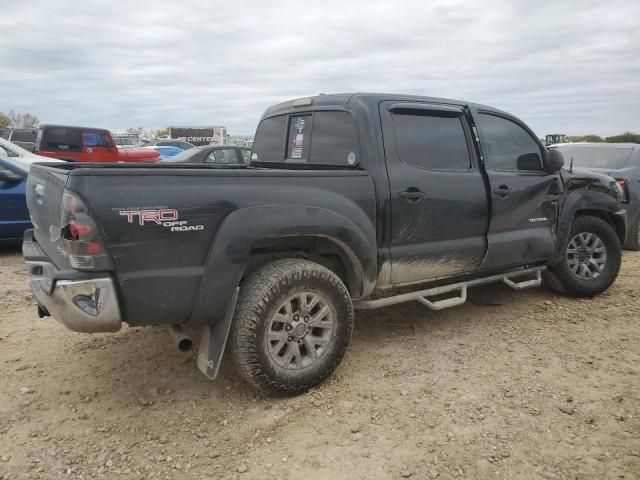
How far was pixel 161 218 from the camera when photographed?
106 inches

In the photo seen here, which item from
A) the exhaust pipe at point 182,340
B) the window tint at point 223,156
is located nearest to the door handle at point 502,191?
the exhaust pipe at point 182,340

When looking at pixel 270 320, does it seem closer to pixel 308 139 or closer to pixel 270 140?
pixel 308 139

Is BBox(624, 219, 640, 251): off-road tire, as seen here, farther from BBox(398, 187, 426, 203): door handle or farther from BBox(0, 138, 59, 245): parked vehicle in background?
BBox(0, 138, 59, 245): parked vehicle in background

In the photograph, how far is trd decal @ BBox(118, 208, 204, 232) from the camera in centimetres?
263

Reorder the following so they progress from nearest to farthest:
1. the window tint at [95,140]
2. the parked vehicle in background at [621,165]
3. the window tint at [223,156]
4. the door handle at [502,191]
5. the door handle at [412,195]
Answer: the door handle at [412,195], the door handle at [502,191], the parked vehicle in background at [621,165], the window tint at [223,156], the window tint at [95,140]

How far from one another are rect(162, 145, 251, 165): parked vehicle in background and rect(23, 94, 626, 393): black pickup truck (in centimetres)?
623

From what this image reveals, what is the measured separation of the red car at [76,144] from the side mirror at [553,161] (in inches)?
500

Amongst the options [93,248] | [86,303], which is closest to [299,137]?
[93,248]

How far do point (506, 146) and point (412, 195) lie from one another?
4.52 feet

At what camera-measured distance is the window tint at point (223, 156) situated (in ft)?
35.8

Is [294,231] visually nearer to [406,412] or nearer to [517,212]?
[406,412]

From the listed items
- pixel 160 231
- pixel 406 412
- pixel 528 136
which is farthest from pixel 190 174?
pixel 528 136

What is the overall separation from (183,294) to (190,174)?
657 mm

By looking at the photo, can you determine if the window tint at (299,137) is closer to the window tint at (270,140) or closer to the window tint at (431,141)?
the window tint at (270,140)
